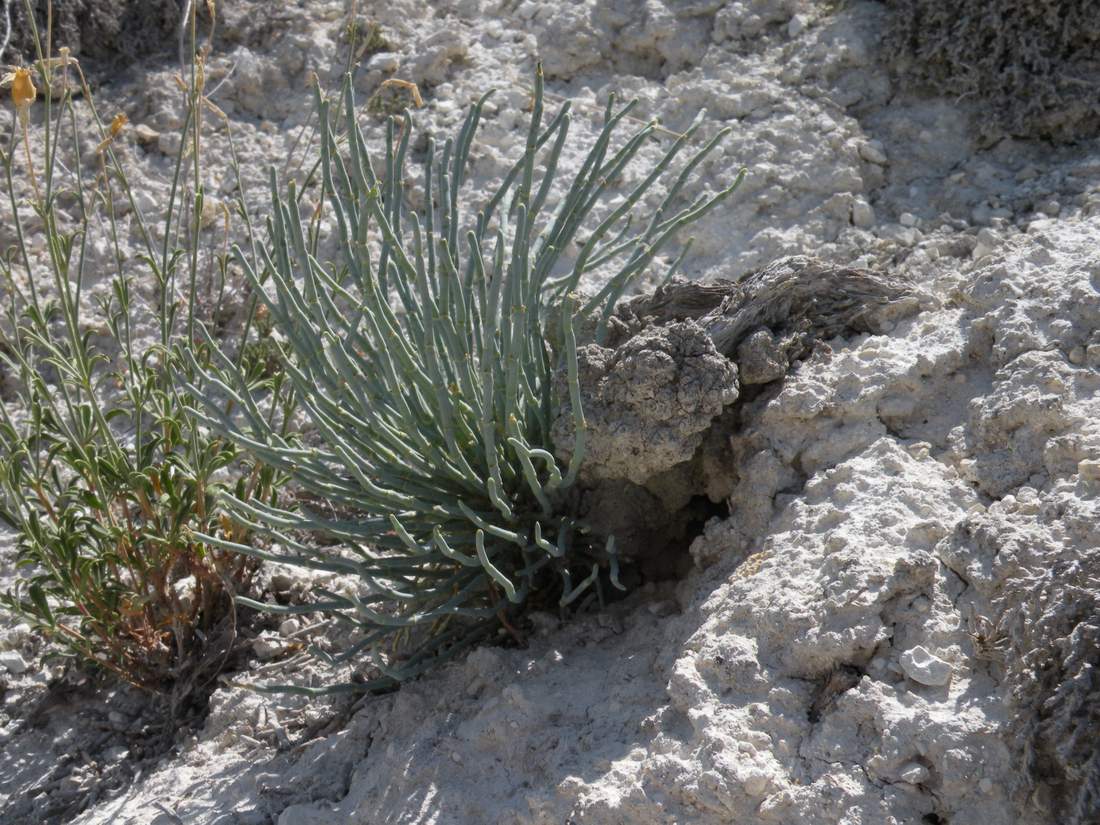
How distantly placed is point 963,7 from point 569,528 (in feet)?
7.15

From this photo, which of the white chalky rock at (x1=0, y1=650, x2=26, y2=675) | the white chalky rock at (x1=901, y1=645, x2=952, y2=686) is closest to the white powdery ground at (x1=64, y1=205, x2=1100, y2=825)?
the white chalky rock at (x1=901, y1=645, x2=952, y2=686)

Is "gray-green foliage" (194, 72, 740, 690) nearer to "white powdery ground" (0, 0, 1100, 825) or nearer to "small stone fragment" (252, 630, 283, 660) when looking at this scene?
"white powdery ground" (0, 0, 1100, 825)

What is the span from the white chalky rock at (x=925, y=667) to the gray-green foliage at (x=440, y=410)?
1.90 ft

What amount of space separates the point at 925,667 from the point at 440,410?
38.2 inches

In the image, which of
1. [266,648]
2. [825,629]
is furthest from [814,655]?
[266,648]

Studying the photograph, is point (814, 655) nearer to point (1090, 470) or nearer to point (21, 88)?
point (1090, 470)

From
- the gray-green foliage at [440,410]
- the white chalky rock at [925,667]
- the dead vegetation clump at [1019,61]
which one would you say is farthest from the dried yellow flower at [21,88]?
the dead vegetation clump at [1019,61]

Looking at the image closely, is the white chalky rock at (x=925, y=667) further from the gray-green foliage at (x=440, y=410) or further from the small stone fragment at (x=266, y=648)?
the small stone fragment at (x=266, y=648)

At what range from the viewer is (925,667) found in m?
1.87

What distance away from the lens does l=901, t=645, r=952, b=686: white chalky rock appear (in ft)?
6.09

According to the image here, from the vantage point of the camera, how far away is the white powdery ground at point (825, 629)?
1848mm

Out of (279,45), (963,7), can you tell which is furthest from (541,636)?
(279,45)

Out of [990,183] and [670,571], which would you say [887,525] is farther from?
[990,183]

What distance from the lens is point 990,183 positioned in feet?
11.2
